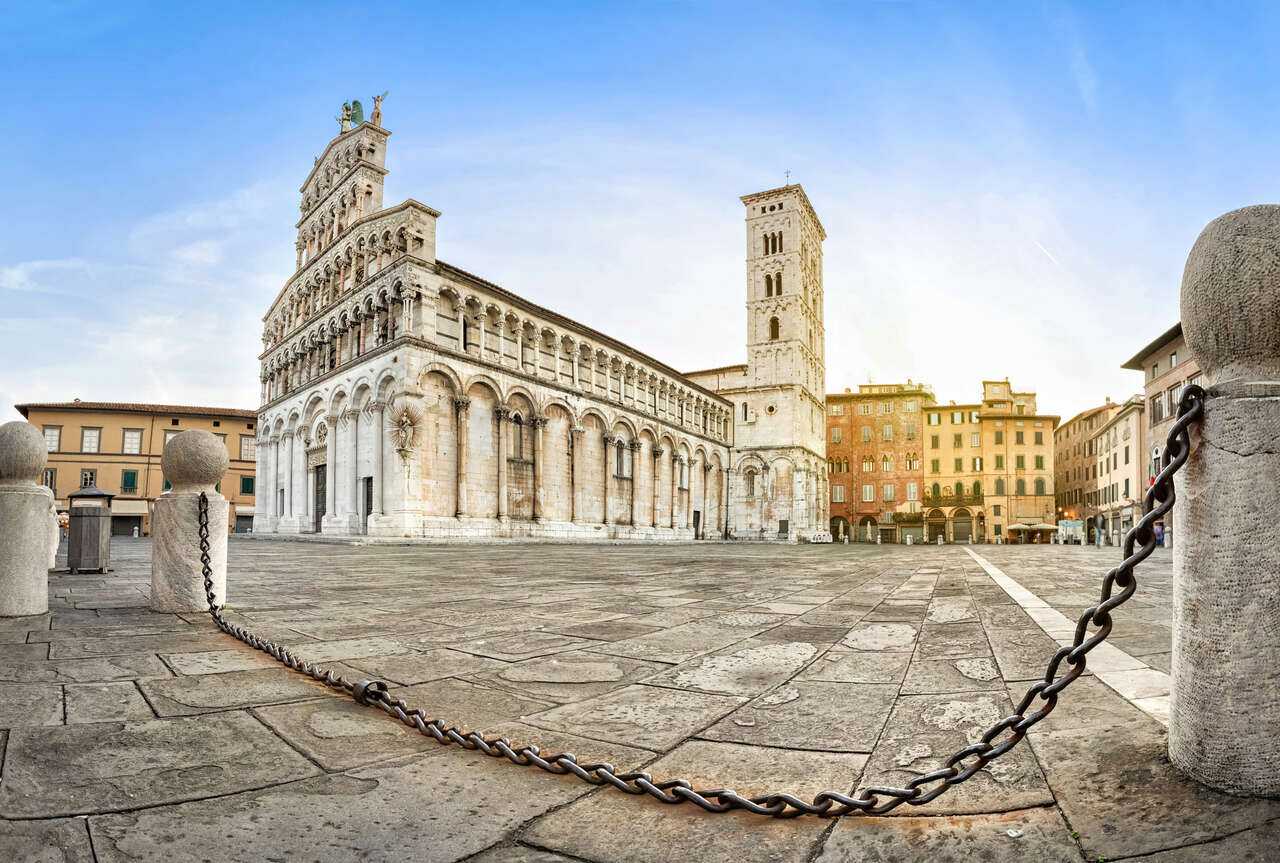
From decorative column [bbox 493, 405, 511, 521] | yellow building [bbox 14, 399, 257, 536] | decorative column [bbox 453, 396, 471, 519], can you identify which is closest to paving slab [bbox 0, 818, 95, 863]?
decorative column [bbox 453, 396, 471, 519]

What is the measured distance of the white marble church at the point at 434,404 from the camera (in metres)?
28.0

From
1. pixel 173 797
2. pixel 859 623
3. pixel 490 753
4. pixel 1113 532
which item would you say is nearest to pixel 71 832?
pixel 173 797

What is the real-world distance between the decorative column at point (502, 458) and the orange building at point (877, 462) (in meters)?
41.6

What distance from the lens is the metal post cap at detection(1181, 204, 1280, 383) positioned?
1.86 metres

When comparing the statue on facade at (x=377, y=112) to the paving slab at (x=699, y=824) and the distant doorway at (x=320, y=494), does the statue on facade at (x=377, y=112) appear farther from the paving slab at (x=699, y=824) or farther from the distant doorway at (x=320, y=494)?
the paving slab at (x=699, y=824)

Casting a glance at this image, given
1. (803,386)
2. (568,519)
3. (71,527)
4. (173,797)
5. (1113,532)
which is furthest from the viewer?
(803,386)

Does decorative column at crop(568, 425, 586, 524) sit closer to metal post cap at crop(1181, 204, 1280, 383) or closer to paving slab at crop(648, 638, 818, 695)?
paving slab at crop(648, 638, 818, 695)

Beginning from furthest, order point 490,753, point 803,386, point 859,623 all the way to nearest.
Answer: point 803,386
point 859,623
point 490,753

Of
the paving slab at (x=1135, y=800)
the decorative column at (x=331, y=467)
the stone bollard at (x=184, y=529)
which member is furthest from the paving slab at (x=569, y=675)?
the decorative column at (x=331, y=467)

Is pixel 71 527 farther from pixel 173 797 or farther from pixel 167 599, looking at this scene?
pixel 173 797

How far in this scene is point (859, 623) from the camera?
562 centimetres

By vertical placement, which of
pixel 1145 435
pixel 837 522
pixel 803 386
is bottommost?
pixel 837 522

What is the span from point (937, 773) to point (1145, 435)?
168ft

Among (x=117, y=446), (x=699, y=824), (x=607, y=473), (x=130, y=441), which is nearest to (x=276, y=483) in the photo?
(x=607, y=473)
